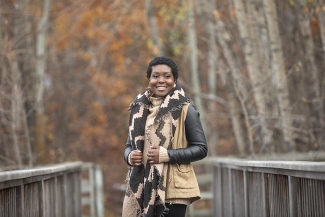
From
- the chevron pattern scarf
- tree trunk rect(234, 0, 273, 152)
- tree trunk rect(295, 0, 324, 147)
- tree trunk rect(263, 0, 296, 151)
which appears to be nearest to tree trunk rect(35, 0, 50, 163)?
tree trunk rect(234, 0, 273, 152)

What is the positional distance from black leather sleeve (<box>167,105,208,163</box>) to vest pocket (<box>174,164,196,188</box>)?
0.09m

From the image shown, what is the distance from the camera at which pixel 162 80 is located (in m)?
6.36

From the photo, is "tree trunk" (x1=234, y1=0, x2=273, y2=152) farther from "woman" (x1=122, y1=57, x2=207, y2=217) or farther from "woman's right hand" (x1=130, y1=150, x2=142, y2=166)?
"woman's right hand" (x1=130, y1=150, x2=142, y2=166)

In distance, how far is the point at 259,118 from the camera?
12.9 meters

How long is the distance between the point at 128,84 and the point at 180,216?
30.0 meters

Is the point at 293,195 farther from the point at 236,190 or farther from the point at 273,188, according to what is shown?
the point at 236,190

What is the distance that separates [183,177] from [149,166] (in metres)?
0.26

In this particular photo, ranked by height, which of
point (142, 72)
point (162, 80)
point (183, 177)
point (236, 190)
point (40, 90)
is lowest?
point (236, 190)

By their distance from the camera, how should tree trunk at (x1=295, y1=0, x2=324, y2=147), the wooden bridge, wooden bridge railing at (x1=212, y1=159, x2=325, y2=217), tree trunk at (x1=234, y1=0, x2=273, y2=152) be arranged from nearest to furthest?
wooden bridge railing at (x1=212, y1=159, x2=325, y2=217)
the wooden bridge
tree trunk at (x1=295, y1=0, x2=324, y2=147)
tree trunk at (x1=234, y1=0, x2=273, y2=152)

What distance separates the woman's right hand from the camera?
6203mm

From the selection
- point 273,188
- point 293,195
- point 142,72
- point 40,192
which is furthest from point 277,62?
point 142,72

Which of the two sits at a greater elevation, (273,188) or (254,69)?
(254,69)

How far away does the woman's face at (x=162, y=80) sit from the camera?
6371mm

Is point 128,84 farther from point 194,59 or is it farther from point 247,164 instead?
point 247,164
